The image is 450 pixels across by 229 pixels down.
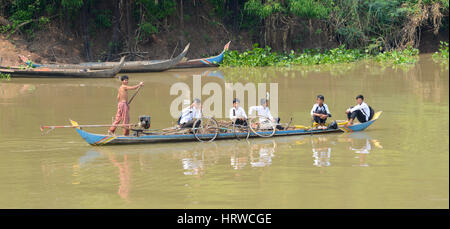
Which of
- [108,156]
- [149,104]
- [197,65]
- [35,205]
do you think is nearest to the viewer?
[35,205]

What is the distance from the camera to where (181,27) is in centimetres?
2369

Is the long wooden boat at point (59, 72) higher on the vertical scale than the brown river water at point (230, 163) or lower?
higher

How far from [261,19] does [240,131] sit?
50.8 ft

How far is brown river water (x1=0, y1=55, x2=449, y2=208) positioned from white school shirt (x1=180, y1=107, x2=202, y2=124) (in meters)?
0.37

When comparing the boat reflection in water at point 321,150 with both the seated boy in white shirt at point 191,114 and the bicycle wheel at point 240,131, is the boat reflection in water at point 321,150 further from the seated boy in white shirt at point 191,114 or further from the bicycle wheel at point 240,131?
the seated boy in white shirt at point 191,114

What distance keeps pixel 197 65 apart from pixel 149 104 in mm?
8265

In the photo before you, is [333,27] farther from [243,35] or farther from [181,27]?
[181,27]

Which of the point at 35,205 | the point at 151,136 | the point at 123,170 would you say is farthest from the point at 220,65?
the point at 35,205

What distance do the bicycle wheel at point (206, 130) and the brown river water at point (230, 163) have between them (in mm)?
119

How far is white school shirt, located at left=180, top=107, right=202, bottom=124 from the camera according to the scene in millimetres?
9836

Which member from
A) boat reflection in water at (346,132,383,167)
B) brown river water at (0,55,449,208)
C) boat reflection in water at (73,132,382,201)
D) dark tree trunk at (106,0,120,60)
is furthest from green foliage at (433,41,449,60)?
boat reflection in water at (73,132,382,201)

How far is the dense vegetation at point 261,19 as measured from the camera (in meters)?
22.5

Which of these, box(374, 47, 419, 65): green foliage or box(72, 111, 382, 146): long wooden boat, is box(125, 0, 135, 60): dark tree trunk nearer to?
box(374, 47, 419, 65): green foliage

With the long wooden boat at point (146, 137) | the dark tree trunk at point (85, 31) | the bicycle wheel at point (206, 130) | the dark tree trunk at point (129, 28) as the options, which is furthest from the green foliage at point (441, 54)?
the bicycle wheel at point (206, 130)
